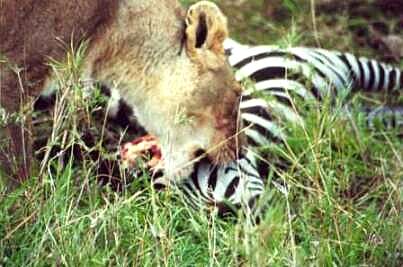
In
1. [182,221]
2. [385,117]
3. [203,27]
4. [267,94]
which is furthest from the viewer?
[385,117]

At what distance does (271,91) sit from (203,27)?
101cm

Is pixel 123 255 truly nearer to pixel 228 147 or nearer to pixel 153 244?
pixel 153 244

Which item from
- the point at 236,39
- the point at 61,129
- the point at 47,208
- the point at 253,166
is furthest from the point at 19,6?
the point at 236,39

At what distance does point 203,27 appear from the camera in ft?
17.4

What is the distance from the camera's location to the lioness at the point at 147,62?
16.0ft

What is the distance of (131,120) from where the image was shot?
561 centimetres

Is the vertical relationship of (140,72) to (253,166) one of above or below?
above

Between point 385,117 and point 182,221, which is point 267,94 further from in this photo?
point 182,221

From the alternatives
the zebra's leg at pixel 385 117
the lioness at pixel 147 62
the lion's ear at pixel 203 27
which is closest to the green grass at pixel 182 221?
the lioness at pixel 147 62

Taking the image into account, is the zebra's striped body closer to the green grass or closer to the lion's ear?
the green grass

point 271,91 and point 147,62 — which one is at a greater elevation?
point 147,62

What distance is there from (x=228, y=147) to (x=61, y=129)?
976 millimetres

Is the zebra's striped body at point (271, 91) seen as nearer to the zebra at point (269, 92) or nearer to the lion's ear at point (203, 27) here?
the zebra at point (269, 92)

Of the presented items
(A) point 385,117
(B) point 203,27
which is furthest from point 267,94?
(B) point 203,27
